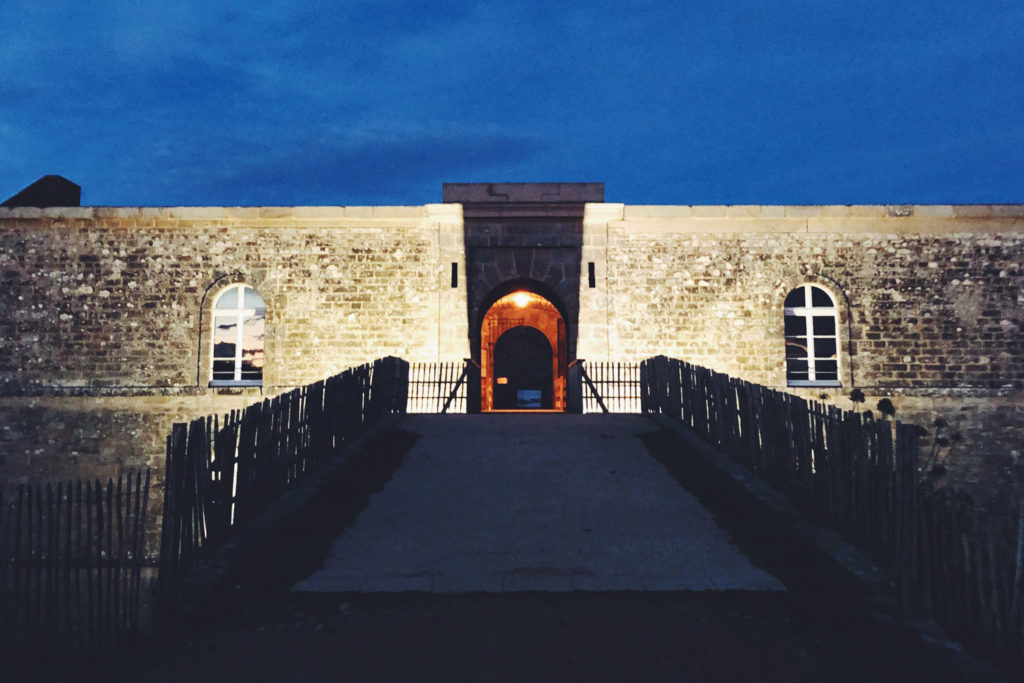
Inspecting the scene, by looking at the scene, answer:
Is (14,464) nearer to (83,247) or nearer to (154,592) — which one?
(83,247)

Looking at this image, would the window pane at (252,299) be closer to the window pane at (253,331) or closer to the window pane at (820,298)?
the window pane at (253,331)

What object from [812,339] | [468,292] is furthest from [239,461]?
[812,339]

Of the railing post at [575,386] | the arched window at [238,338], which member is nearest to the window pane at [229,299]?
the arched window at [238,338]

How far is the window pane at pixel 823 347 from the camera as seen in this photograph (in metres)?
14.6

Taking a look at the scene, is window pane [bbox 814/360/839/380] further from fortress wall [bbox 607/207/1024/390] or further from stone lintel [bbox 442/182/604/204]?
stone lintel [bbox 442/182/604/204]

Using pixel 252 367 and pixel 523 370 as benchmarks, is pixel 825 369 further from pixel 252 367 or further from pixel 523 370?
pixel 523 370

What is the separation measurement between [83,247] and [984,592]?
15.7 m

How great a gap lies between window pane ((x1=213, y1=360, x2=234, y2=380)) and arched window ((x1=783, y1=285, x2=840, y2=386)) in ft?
36.6

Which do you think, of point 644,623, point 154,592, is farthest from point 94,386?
point 644,623

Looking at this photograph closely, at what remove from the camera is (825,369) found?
48.0ft

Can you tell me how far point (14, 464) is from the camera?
45.5ft

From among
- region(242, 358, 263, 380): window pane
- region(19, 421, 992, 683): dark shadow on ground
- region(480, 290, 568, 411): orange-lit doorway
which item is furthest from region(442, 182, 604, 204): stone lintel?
region(480, 290, 568, 411): orange-lit doorway

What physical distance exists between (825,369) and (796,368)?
1.85 feet

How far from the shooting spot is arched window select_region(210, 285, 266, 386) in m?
14.7
